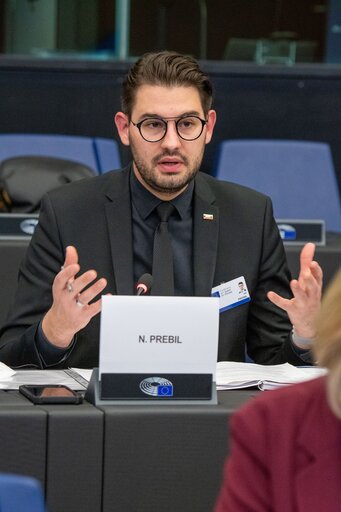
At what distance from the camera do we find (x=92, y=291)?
2.37 metres

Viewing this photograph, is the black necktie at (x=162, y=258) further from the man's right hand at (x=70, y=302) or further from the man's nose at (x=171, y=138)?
the man's right hand at (x=70, y=302)

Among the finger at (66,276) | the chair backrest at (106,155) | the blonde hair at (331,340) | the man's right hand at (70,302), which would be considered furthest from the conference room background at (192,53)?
the blonde hair at (331,340)

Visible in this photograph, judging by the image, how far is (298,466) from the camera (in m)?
1.40

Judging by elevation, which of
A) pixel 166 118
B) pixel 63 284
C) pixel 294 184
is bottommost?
pixel 294 184

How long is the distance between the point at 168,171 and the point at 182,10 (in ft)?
14.8

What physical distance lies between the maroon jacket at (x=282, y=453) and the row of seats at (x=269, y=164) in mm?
3681

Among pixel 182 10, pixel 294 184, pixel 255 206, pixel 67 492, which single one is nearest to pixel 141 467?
pixel 67 492

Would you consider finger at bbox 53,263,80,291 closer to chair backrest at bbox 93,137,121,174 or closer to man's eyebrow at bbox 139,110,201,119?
man's eyebrow at bbox 139,110,201,119

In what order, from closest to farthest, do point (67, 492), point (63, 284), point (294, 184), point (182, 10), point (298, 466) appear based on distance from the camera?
point (298, 466)
point (67, 492)
point (63, 284)
point (294, 184)
point (182, 10)

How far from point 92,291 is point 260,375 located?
40 cm

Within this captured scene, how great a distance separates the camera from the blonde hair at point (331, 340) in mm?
1284

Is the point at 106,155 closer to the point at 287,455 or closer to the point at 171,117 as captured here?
the point at 171,117

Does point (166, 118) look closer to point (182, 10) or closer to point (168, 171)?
point (168, 171)

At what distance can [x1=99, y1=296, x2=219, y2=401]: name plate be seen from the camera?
2.05m
